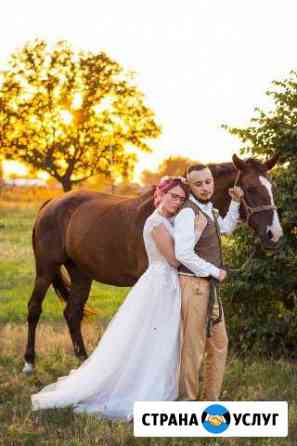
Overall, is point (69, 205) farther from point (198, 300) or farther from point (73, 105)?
point (73, 105)

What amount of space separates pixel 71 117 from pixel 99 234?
120 feet

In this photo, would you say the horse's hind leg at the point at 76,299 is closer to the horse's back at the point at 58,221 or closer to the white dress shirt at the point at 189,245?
the horse's back at the point at 58,221

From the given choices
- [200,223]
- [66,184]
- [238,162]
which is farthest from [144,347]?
[66,184]

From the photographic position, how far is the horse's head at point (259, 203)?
6.23 m

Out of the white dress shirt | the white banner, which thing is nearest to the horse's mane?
the white dress shirt

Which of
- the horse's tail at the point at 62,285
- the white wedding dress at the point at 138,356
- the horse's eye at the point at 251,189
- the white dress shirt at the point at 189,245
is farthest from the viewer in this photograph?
the horse's tail at the point at 62,285

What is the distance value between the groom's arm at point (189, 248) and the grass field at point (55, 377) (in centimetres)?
132

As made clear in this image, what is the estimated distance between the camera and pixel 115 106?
4441 cm

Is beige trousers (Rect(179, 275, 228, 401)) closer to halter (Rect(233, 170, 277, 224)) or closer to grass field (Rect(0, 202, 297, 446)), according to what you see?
grass field (Rect(0, 202, 297, 446))

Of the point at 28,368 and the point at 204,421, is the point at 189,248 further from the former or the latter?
the point at 28,368

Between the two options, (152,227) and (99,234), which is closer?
(152,227)

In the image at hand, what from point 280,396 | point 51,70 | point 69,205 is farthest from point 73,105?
point 280,396

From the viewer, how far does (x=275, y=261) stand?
7.91 metres

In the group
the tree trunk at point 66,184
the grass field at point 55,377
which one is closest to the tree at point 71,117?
the tree trunk at point 66,184
